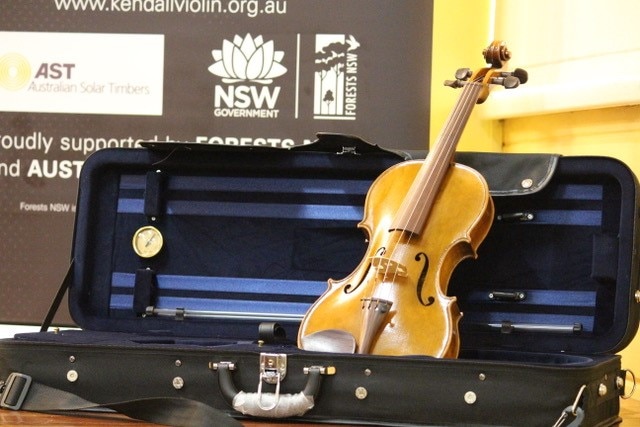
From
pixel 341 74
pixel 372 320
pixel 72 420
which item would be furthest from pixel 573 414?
pixel 341 74

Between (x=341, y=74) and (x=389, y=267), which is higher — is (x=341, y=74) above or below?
above

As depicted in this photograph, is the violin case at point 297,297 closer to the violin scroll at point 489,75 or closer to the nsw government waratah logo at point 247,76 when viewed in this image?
the violin scroll at point 489,75

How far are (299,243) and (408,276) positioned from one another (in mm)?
436

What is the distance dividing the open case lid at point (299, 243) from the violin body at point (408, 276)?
0.51 feet

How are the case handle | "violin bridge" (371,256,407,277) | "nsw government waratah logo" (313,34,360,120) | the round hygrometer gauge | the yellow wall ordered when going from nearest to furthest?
1. the case handle
2. "violin bridge" (371,256,407,277)
3. the round hygrometer gauge
4. the yellow wall
5. "nsw government waratah logo" (313,34,360,120)

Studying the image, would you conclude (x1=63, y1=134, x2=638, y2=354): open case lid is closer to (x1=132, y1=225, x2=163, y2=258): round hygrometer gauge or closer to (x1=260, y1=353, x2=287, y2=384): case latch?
(x1=132, y1=225, x2=163, y2=258): round hygrometer gauge

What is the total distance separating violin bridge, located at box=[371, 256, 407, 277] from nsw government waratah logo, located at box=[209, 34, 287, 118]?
1130 millimetres

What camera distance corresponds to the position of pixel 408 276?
6.21ft

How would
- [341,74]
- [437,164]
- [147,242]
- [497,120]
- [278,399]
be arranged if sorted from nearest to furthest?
[278,399] < [437,164] < [147,242] < [341,74] < [497,120]

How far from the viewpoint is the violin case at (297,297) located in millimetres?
1711

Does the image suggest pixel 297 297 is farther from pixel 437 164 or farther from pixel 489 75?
pixel 489 75

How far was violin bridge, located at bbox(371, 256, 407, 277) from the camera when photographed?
1.88 metres

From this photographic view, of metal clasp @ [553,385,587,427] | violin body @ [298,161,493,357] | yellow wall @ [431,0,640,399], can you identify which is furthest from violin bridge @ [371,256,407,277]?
yellow wall @ [431,0,640,399]

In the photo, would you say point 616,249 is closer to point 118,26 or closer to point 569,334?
point 569,334
